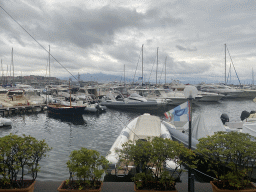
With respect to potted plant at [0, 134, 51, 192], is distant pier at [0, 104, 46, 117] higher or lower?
lower

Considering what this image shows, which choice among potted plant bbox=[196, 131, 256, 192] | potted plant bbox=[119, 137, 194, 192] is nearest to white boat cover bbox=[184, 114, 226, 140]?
potted plant bbox=[196, 131, 256, 192]

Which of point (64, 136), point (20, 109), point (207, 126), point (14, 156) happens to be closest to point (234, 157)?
point (14, 156)

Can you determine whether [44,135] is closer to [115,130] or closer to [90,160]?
[115,130]

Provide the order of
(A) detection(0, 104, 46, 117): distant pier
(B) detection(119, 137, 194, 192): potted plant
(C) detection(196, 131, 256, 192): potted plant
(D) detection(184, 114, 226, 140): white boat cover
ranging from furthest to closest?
(A) detection(0, 104, 46, 117): distant pier, (D) detection(184, 114, 226, 140): white boat cover, (B) detection(119, 137, 194, 192): potted plant, (C) detection(196, 131, 256, 192): potted plant

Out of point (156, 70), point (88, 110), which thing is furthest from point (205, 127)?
point (156, 70)

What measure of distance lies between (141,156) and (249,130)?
809cm

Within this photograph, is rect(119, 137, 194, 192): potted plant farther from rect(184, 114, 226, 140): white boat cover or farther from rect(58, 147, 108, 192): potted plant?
rect(184, 114, 226, 140): white boat cover

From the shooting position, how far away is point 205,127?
12.3 metres

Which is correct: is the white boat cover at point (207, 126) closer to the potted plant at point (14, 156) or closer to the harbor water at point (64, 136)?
the harbor water at point (64, 136)

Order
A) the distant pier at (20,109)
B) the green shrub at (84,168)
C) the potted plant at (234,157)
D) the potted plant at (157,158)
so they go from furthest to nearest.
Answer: the distant pier at (20,109), the potted plant at (157,158), the potted plant at (234,157), the green shrub at (84,168)

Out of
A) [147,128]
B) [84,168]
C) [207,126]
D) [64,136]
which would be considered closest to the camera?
[84,168]

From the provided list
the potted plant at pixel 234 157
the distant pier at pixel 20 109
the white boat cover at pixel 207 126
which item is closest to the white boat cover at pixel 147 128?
the white boat cover at pixel 207 126

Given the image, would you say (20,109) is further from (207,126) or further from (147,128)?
(207,126)

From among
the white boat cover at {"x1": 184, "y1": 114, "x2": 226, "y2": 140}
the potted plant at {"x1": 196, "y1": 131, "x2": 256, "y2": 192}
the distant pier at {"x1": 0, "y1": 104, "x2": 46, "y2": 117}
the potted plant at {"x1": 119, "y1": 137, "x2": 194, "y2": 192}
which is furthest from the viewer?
the distant pier at {"x1": 0, "y1": 104, "x2": 46, "y2": 117}
